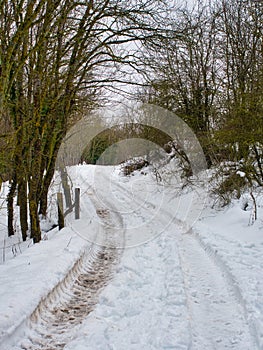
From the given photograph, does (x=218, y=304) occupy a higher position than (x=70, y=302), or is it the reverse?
(x=218, y=304)

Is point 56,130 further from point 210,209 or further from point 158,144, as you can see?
point 158,144

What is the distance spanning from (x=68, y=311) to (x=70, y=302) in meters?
0.32

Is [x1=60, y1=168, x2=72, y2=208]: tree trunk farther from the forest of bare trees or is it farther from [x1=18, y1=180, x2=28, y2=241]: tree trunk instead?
[x1=18, y1=180, x2=28, y2=241]: tree trunk

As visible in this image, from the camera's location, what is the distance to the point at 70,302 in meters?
4.89

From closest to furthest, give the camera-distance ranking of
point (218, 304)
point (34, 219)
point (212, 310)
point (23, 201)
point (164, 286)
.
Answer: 1. point (212, 310)
2. point (218, 304)
3. point (164, 286)
4. point (34, 219)
5. point (23, 201)

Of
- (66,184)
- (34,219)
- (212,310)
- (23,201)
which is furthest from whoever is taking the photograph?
(66,184)

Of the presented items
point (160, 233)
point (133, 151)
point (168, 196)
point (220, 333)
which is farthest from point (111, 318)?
point (133, 151)

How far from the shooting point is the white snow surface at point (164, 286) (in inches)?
145

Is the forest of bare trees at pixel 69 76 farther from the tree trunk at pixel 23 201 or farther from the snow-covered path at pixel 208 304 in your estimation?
the snow-covered path at pixel 208 304

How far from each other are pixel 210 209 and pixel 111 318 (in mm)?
8156

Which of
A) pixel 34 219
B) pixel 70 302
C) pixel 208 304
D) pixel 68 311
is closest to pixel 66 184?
pixel 34 219

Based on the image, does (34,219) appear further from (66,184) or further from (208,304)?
(66,184)

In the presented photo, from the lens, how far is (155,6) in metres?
7.96

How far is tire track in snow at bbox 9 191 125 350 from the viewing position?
149 inches
